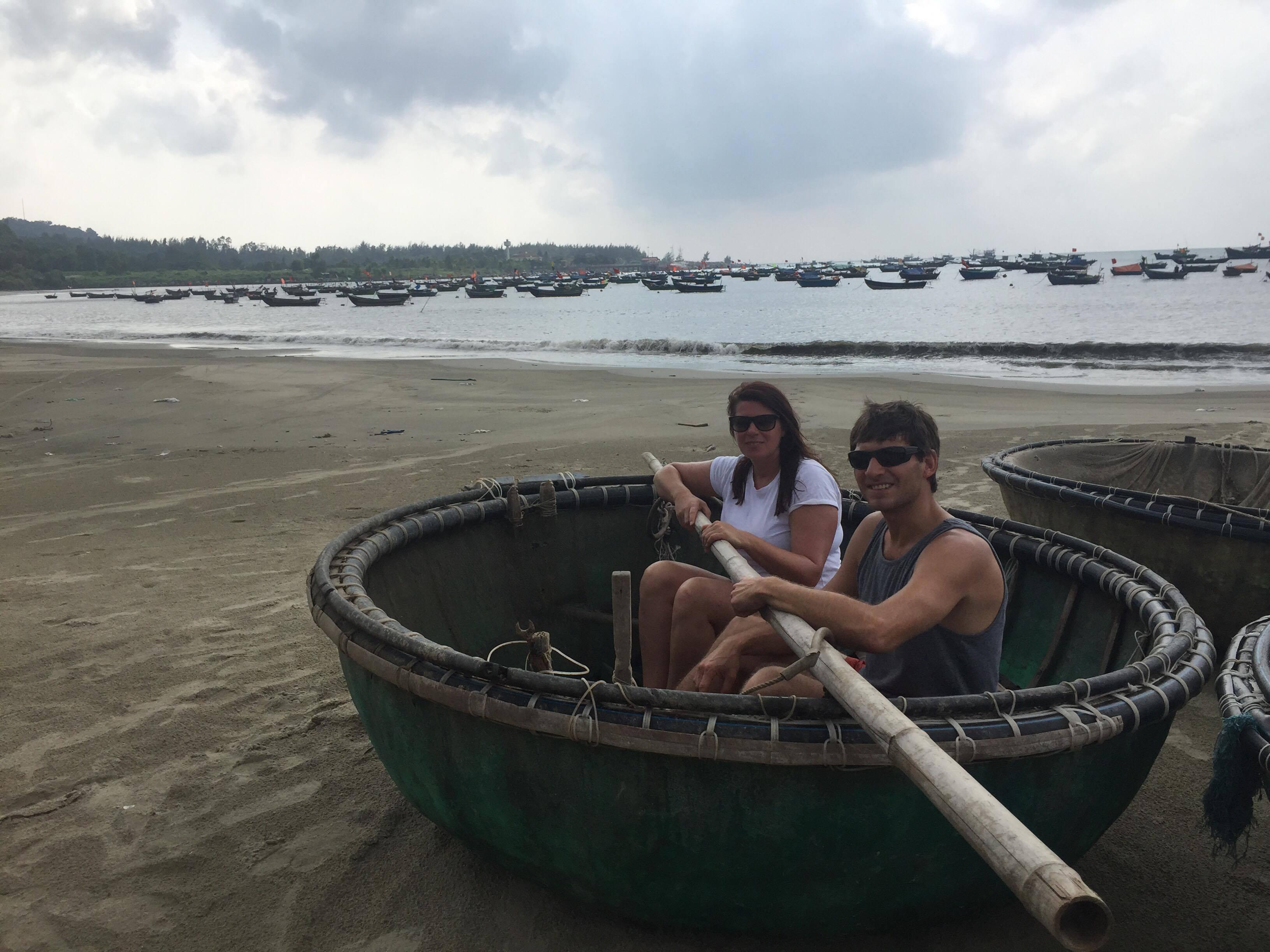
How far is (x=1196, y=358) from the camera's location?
19.8 metres

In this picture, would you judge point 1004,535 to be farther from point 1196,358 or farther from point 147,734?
point 1196,358

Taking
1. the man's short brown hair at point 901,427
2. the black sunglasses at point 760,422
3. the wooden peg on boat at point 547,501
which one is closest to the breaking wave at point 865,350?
the wooden peg on boat at point 547,501

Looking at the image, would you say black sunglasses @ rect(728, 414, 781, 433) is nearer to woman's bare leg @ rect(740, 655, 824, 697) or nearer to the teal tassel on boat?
woman's bare leg @ rect(740, 655, 824, 697)

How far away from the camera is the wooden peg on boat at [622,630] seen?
2084mm

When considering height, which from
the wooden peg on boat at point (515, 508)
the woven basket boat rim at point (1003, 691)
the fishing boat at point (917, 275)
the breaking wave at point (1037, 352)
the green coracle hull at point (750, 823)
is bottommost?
the breaking wave at point (1037, 352)

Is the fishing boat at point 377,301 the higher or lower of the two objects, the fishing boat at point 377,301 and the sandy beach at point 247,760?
the higher

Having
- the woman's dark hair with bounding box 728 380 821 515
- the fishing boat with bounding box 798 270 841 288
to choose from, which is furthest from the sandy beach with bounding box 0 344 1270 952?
the fishing boat with bounding box 798 270 841 288

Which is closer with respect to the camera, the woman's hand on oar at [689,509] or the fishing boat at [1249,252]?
the woman's hand on oar at [689,509]

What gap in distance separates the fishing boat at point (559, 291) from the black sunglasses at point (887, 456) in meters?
68.1

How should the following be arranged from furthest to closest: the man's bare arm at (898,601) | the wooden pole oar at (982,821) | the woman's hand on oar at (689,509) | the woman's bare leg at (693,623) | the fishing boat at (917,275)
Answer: the fishing boat at (917,275), the woman's hand on oar at (689,509), the woman's bare leg at (693,623), the man's bare arm at (898,601), the wooden pole oar at (982,821)

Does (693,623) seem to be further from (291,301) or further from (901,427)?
(291,301)

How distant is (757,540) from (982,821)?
5.41ft

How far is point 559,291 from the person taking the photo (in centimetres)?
6875

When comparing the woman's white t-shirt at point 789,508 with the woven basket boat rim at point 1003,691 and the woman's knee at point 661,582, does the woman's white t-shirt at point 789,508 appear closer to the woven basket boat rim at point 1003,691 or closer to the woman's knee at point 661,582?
the woman's knee at point 661,582
